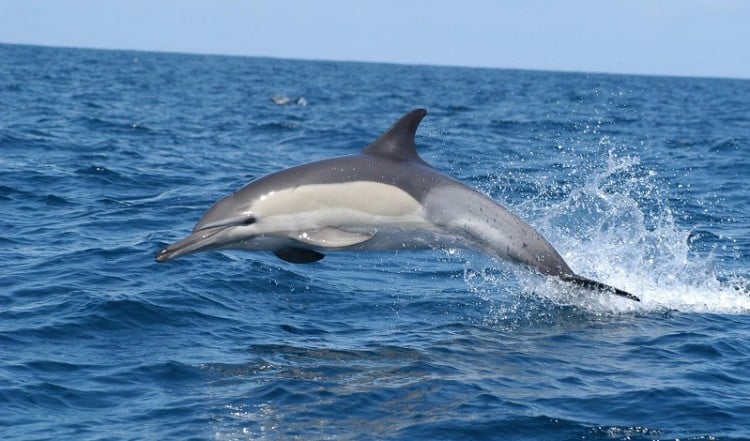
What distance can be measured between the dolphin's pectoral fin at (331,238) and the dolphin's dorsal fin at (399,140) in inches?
29.7

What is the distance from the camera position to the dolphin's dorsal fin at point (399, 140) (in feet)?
26.9

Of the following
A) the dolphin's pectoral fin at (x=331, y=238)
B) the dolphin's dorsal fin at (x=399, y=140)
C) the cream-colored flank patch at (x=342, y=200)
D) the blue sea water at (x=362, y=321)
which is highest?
the dolphin's dorsal fin at (x=399, y=140)

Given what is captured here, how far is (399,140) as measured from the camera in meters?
8.25

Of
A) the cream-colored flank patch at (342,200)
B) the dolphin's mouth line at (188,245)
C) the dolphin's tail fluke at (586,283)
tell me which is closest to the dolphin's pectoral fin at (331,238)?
the cream-colored flank patch at (342,200)

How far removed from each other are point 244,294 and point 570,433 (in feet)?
13.5

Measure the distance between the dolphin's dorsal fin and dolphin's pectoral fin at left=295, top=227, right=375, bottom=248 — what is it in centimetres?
75

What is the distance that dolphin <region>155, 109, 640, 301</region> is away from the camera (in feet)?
25.7

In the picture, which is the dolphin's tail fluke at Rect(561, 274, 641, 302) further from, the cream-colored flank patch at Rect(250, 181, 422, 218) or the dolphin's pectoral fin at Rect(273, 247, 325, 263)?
the dolphin's pectoral fin at Rect(273, 247, 325, 263)

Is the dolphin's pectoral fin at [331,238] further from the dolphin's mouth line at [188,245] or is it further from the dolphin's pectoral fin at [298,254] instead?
the dolphin's mouth line at [188,245]

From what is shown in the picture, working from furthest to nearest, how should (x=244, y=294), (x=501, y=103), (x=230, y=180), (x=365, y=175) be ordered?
(x=501, y=103) < (x=230, y=180) < (x=244, y=294) < (x=365, y=175)

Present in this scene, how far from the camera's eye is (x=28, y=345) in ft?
24.3

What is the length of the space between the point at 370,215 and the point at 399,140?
68 centimetres

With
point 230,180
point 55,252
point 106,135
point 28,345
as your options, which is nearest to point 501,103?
point 106,135

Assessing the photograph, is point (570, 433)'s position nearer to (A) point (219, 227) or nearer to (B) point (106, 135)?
(A) point (219, 227)
